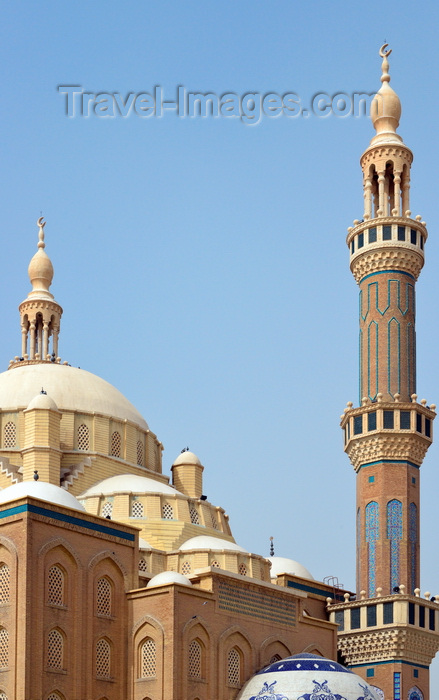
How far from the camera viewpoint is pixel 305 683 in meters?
27.6

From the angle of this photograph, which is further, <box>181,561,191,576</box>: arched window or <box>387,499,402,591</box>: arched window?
<box>387,499,402,591</box>: arched window

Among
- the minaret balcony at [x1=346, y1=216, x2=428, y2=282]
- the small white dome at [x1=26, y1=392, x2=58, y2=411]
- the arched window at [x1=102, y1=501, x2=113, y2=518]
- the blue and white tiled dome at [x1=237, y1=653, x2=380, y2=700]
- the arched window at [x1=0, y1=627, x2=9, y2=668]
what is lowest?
the blue and white tiled dome at [x1=237, y1=653, x2=380, y2=700]

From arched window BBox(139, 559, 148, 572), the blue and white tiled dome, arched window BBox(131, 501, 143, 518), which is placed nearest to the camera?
the blue and white tiled dome

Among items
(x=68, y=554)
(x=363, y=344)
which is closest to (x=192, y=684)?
(x=68, y=554)

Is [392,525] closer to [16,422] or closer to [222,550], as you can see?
[222,550]

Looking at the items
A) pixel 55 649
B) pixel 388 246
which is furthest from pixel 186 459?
pixel 55 649

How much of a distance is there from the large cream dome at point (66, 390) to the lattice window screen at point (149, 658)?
10340 mm

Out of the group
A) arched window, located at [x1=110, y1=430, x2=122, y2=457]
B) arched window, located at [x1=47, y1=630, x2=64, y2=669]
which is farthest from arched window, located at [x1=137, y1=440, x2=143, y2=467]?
arched window, located at [x1=47, y1=630, x2=64, y2=669]

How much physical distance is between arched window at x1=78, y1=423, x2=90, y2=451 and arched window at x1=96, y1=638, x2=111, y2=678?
31.3ft

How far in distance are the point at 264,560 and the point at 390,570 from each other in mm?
3823

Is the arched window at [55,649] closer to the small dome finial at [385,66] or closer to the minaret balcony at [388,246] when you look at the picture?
the minaret balcony at [388,246]

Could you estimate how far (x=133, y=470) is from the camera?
36969 millimetres

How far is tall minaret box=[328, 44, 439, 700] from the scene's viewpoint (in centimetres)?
3431

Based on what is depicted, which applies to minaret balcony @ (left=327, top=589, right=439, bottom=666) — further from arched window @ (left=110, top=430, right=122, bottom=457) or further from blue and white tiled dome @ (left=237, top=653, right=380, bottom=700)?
arched window @ (left=110, top=430, right=122, bottom=457)
